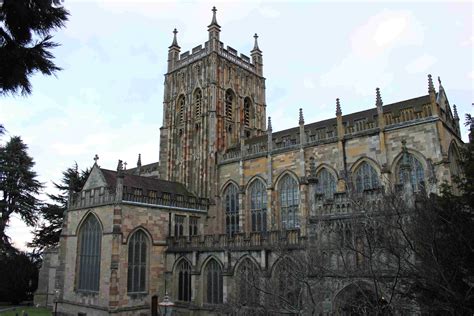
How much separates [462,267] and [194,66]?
3272 centimetres

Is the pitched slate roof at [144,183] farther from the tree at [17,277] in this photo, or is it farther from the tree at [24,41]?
the tree at [24,41]

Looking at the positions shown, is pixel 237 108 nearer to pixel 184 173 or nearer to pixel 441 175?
pixel 184 173

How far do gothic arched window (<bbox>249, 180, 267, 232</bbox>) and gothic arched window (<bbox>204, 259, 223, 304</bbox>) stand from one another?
17.6 ft

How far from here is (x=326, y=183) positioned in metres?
27.3

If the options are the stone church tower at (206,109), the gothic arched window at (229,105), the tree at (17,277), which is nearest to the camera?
the stone church tower at (206,109)

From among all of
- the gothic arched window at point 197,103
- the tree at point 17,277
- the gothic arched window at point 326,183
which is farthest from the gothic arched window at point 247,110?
the tree at point 17,277

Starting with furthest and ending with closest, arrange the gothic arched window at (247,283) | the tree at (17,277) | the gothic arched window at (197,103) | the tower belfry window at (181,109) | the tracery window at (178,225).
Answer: the tree at (17,277), the tower belfry window at (181,109), the gothic arched window at (197,103), the tracery window at (178,225), the gothic arched window at (247,283)

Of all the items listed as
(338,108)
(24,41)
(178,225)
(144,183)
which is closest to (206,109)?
(144,183)

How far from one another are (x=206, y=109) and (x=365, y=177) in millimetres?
16084

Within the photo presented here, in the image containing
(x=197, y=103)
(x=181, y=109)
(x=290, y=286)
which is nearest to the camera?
(x=290, y=286)

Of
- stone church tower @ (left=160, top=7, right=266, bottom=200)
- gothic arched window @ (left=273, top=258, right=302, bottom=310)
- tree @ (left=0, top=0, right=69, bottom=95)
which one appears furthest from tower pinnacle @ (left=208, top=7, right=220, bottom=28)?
tree @ (left=0, top=0, right=69, bottom=95)

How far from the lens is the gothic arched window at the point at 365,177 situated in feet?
82.5

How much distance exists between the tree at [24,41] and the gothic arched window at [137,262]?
22639 mm

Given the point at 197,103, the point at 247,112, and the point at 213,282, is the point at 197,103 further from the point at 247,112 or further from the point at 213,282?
the point at 213,282
